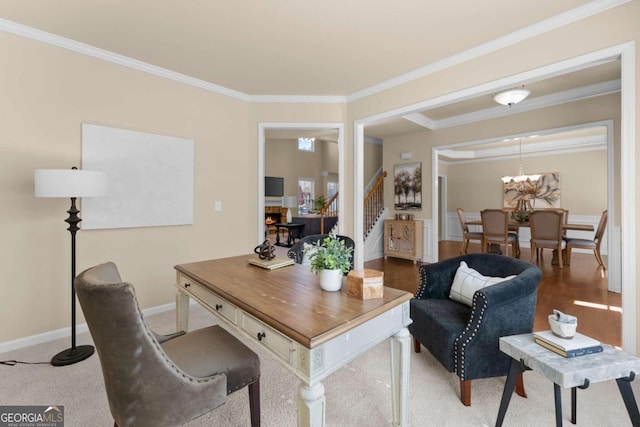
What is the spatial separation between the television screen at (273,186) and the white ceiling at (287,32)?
6.44 meters

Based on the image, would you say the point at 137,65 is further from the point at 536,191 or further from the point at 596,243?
the point at 536,191

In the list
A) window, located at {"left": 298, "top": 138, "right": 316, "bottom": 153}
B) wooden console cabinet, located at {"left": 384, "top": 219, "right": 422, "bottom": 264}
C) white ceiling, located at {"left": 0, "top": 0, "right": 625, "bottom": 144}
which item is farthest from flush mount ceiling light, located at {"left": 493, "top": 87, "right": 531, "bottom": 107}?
window, located at {"left": 298, "top": 138, "right": 316, "bottom": 153}

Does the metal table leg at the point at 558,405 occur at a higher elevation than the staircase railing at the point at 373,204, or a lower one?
lower

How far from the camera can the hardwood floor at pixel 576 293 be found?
275 cm

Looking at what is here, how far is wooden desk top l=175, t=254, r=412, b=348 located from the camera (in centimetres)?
111

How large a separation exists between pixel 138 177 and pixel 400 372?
9.68ft

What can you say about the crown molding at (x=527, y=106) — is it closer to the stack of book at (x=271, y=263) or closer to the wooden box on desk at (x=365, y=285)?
the stack of book at (x=271, y=263)

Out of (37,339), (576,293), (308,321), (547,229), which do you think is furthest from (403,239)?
(37,339)

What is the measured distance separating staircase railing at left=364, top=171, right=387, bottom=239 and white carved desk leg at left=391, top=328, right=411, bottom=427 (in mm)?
4714

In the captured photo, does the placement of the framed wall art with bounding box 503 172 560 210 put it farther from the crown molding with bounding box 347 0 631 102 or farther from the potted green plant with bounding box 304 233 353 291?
the potted green plant with bounding box 304 233 353 291

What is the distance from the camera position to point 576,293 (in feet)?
12.4

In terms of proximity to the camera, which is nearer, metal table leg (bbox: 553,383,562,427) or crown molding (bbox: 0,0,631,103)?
metal table leg (bbox: 553,383,562,427)

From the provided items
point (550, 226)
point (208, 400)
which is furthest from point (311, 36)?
point (550, 226)

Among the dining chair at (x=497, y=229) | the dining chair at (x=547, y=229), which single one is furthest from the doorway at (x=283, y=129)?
the dining chair at (x=547, y=229)
